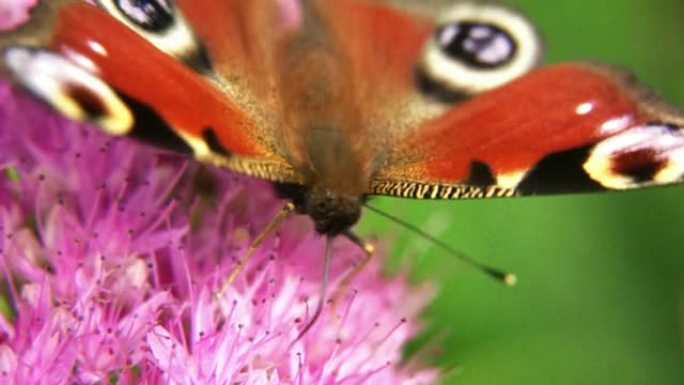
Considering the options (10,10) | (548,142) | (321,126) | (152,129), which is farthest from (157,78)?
(548,142)

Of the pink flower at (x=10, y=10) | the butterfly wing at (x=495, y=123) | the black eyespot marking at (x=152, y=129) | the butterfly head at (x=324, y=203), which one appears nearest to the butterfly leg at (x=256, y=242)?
the butterfly head at (x=324, y=203)

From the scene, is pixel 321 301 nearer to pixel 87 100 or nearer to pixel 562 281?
pixel 87 100

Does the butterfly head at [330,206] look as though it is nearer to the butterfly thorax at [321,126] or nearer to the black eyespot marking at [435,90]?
the butterfly thorax at [321,126]

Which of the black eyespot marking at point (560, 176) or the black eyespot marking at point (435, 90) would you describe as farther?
the black eyespot marking at point (435, 90)

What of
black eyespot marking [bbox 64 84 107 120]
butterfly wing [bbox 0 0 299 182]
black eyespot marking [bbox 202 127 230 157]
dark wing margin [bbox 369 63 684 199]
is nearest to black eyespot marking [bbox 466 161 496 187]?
dark wing margin [bbox 369 63 684 199]

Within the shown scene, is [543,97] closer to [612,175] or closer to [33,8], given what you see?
[612,175]

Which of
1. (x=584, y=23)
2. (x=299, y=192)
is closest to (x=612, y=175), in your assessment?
(x=299, y=192)
